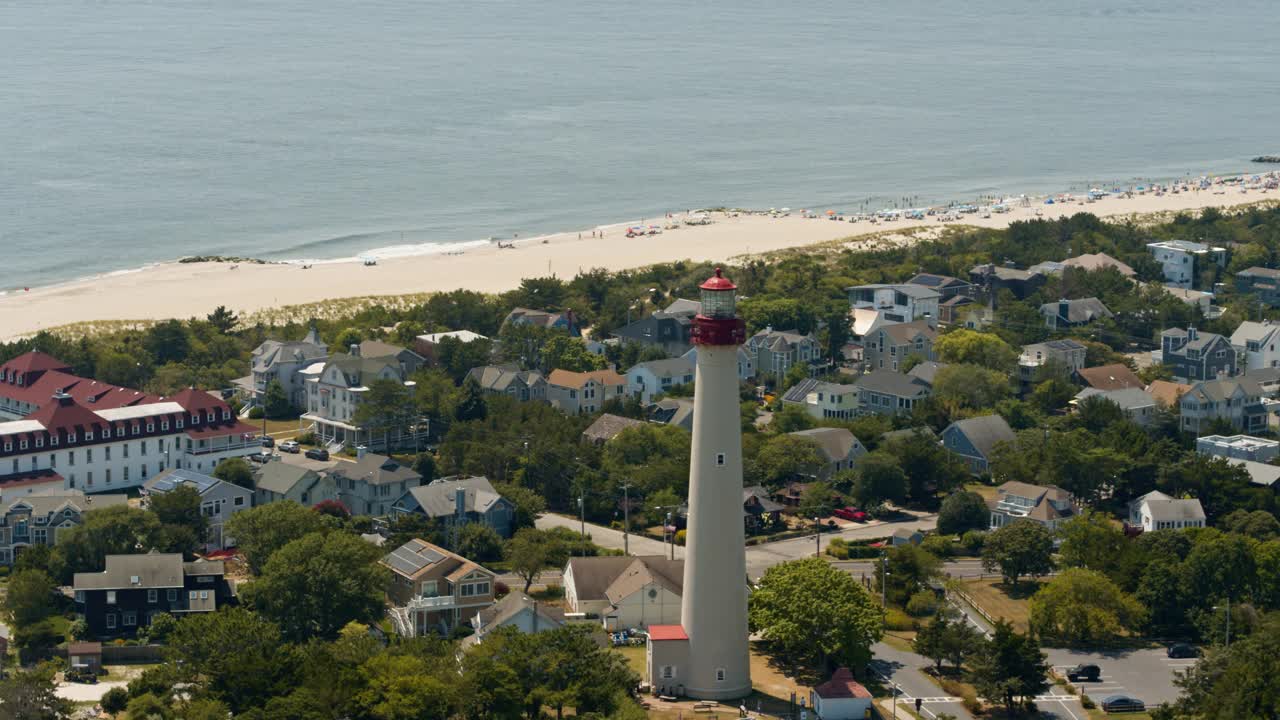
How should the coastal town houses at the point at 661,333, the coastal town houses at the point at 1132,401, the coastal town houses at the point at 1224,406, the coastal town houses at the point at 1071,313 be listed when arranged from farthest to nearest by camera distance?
the coastal town houses at the point at 1071,313, the coastal town houses at the point at 661,333, the coastal town houses at the point at 1132,401, the coastal town houses at the point at 1224,406

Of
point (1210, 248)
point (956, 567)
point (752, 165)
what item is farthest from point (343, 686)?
point (752, 165)

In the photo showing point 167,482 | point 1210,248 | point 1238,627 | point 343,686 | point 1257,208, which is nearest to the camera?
point 343,686

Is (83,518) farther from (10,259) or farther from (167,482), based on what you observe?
(10,259)

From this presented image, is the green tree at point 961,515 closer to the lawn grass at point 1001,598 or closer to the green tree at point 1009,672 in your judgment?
the lawn grass at point 1001,598

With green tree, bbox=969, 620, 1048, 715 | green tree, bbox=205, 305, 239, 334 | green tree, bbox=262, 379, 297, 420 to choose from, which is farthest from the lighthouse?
green tree, bbox=205, 305, 239, 334

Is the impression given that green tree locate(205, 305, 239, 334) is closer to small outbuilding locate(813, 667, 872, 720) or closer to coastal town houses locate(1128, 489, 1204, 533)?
coastal town houses locate(1128, 489, 1204, 533)

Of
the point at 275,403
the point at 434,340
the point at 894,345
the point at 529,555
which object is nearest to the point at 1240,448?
the point at 894,345

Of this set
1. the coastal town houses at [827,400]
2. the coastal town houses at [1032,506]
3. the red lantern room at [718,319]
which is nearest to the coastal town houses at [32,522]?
the red lantern room at [718,319]
